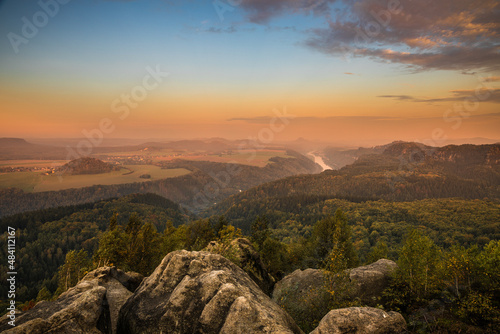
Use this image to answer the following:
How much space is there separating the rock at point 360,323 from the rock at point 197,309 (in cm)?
289

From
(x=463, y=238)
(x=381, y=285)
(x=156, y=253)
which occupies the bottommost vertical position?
(x=463, y=238)

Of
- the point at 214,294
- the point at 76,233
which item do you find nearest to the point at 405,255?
the point at 214,294

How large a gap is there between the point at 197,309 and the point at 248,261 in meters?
17.1

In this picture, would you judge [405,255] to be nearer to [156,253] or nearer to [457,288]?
[457,288]

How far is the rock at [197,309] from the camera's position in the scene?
1295cm

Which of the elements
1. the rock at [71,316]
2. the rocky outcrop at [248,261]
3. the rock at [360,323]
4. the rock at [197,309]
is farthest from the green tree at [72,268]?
the rock at [360,323]

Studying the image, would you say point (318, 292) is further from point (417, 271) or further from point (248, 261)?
point (417, 271)

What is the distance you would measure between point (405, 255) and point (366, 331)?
15.3m

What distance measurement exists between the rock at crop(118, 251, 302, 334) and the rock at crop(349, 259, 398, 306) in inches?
604

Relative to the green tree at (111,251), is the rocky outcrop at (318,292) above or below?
above

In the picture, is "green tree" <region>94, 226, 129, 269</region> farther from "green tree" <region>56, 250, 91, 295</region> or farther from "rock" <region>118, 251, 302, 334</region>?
"rock" <region>118, 251, 302, 334</region>

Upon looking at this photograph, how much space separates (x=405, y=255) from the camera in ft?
84.6

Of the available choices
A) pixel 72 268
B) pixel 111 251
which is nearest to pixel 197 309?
pixel 111 251

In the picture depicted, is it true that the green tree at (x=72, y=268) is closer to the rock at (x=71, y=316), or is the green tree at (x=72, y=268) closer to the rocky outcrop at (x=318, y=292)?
the rock at (x=71, y=316)
